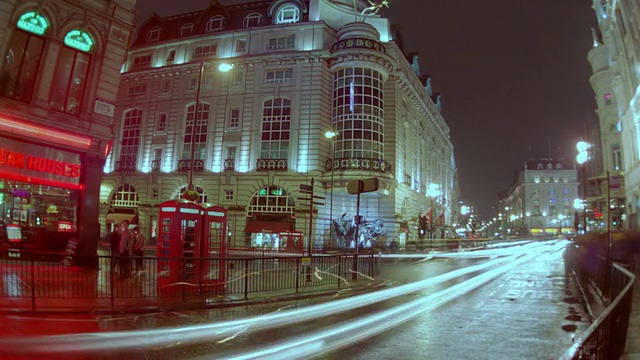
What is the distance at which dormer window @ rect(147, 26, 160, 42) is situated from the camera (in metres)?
47.2

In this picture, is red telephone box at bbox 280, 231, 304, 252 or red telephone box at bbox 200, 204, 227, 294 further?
red telephone box at bbox 280, 231, 304, 252

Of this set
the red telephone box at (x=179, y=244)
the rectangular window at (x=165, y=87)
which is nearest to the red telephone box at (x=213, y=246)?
the red telephone box at (x=179, y=244)

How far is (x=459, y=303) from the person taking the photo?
11.4 m

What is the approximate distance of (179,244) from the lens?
12203 millimetres

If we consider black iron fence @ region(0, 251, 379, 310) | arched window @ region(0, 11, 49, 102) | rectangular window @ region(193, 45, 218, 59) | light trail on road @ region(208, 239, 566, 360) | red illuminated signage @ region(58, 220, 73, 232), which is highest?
rectangular window @ region(193, 45, 218, 59)

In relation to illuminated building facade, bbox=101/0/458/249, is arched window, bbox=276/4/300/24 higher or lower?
higher

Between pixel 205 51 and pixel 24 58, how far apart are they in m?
27.7

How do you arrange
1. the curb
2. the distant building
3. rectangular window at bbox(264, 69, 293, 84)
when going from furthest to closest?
the distant building < rectangular window at bbox(264, 69, 293, 84) < the curb

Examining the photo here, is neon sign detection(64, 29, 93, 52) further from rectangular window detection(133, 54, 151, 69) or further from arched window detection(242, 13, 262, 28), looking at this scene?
rectangular window detection(133, 54, 151, 69)

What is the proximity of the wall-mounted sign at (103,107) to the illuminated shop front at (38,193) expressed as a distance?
7.14 feet

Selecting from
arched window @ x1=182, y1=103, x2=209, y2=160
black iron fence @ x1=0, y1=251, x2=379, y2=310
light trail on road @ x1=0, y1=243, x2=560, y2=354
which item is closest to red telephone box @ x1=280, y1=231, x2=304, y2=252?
arched window @ x1=182, y1=103, x2=209, y2=160

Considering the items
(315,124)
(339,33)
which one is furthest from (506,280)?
(339,33)

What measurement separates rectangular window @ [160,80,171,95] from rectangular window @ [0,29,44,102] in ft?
89.2

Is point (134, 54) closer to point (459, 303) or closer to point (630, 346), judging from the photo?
point (459, 303)
